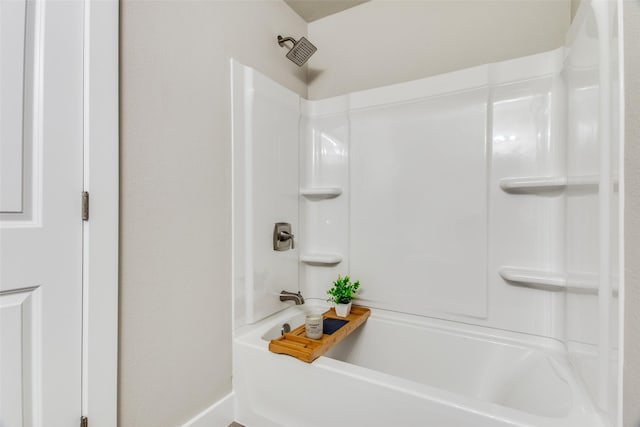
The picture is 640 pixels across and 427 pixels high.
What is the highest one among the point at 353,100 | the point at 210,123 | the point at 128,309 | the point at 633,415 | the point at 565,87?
the point at 353,100

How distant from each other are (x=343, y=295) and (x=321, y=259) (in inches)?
11.0

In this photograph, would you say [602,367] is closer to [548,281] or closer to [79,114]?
[548,281]

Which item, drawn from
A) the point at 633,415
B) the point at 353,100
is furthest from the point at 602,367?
the point at 353,100

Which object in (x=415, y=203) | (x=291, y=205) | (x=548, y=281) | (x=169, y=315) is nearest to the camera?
(x=169, y=315)

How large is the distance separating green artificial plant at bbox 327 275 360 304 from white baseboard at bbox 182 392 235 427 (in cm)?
72

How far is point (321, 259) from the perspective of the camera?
1.92m

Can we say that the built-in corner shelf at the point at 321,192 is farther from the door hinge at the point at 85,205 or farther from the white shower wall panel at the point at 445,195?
the door hinge at the point at 85,205

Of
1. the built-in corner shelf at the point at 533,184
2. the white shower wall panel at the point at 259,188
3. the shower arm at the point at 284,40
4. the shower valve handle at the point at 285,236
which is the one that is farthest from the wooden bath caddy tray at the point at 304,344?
the shower arm at the point at 284,40

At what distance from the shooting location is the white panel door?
2.69 ft

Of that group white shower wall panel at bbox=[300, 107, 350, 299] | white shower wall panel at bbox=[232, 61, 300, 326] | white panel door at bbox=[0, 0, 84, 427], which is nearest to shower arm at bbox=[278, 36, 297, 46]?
white shower wall panel at bbox=[232, 61, 300, 326]

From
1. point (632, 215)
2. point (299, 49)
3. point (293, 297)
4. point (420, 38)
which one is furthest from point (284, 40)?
point (632, 215)

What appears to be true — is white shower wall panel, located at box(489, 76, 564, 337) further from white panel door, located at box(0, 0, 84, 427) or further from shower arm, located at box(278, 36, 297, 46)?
white panel door, located at box(0, 0, 84, 427)

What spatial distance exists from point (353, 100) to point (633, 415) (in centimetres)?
176

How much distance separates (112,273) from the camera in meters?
1.02
